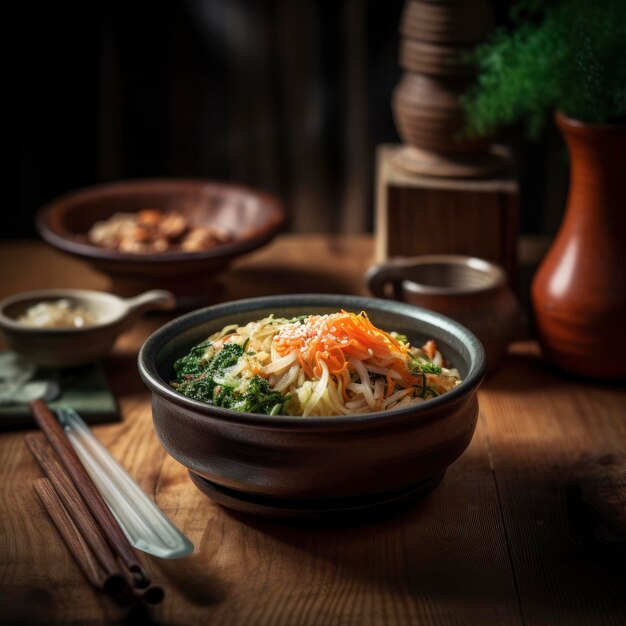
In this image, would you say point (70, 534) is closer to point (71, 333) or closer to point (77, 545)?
point (77, 545)

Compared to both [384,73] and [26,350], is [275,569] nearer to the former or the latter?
[26,350]

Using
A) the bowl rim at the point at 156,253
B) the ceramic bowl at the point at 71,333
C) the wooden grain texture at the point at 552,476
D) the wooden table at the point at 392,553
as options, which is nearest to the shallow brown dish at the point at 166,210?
the bowl rim at the point at 156,253

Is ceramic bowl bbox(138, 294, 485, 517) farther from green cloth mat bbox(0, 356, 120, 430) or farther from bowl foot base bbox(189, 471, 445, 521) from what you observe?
green cloth mat bbox(0, 356, 120, 430)

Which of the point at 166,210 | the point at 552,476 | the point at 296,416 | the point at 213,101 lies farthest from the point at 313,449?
the point at 213,101

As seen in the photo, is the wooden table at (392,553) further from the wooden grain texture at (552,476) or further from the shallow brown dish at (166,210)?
the shallow brown dish at (166,210)

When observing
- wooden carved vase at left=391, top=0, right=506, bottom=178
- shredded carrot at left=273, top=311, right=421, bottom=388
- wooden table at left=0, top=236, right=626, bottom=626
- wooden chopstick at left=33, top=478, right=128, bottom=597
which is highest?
wooden carved vase at left=391, top=0, right=506, bottom=178

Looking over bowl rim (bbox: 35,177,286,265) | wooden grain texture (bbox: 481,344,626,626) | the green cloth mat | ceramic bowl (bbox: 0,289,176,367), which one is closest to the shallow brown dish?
bowl rim (bbox: 35,177,286,265)
